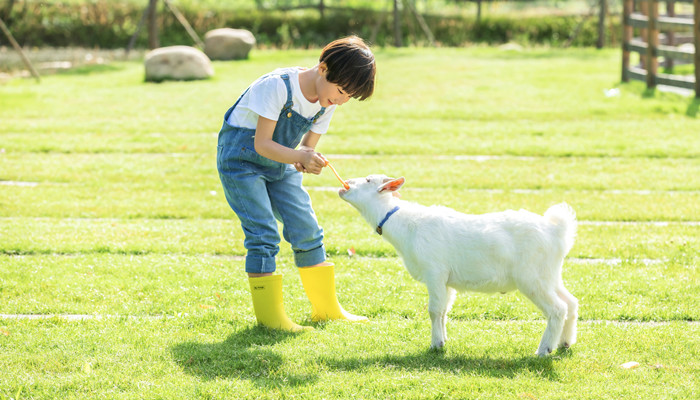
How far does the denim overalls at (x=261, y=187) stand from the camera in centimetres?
471

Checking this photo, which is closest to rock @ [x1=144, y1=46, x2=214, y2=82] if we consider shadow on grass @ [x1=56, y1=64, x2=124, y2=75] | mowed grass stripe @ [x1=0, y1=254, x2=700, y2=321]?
shadow on grass @ [x1=56, y1=64, x2=124, y2=75]

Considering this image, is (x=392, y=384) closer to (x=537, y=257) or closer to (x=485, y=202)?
(x=537, y=257)

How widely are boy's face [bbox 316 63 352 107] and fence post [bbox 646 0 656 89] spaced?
443 inches

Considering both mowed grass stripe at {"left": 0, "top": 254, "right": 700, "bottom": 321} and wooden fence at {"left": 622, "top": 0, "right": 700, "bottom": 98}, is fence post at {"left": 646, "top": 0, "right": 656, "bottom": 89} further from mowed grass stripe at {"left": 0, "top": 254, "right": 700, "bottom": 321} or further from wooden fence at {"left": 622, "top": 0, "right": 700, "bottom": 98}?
mowed grass stripe at {"left": 0, "top": 254, "right": 700, "bottom": 321}

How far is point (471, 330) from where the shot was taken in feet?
15.6

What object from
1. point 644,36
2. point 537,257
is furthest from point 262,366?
point 644,36

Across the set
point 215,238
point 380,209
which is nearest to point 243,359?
point 380,209

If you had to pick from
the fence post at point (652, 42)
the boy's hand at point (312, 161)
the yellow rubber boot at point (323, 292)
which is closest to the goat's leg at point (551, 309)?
the yellow rubber boot at point (323, 292)

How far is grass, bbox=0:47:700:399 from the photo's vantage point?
13.5ft

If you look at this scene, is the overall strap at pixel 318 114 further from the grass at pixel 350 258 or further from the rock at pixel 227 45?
the rock at pixel 227 45

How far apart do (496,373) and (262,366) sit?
1.28m

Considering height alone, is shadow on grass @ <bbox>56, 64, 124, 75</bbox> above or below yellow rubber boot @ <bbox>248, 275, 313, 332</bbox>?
below

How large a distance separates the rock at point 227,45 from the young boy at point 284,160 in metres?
16.4

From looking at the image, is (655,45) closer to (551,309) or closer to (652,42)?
(652,42)
